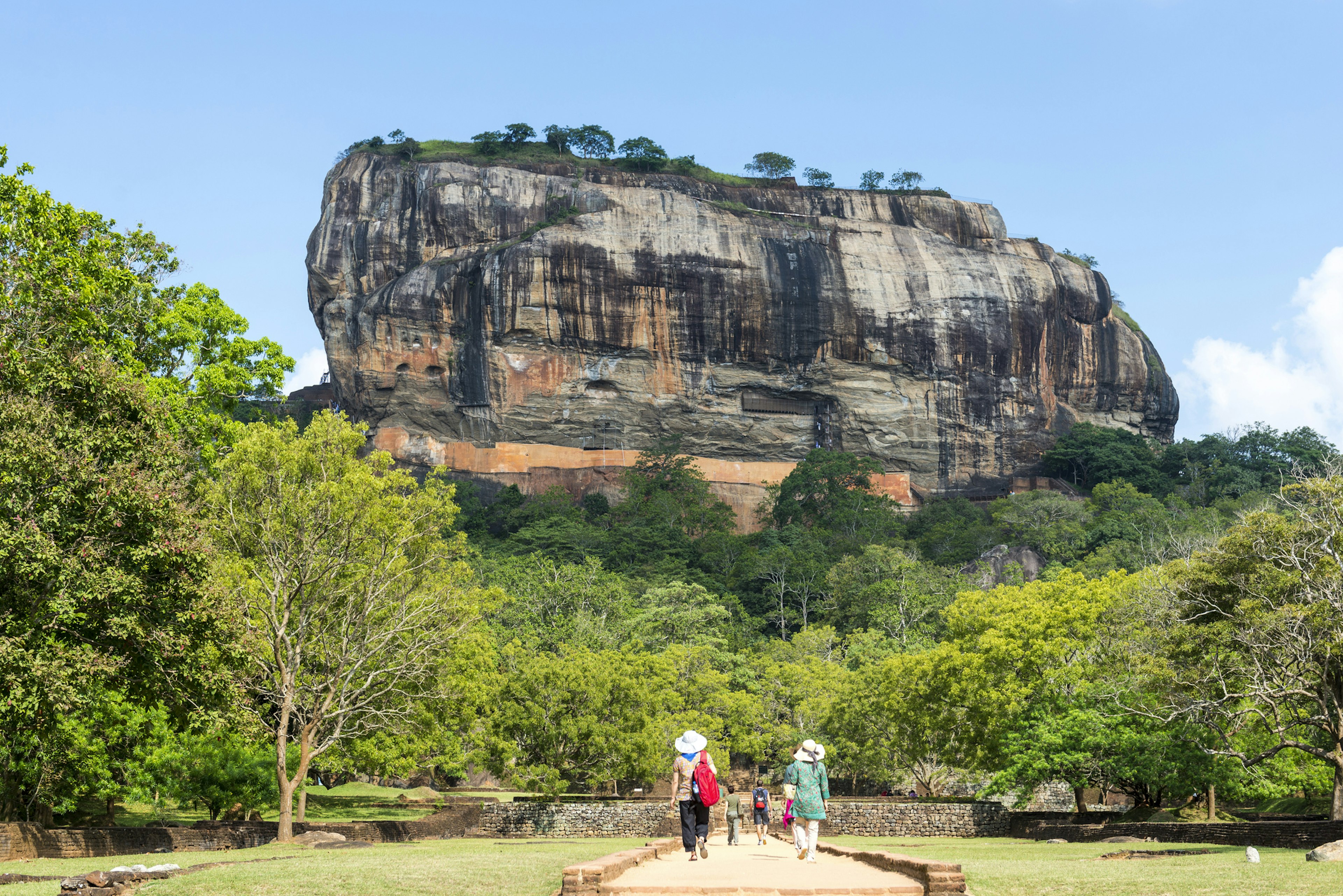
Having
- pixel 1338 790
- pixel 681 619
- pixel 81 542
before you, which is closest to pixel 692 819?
pixel 81 542

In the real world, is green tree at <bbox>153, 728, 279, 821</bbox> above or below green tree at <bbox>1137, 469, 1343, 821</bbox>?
below

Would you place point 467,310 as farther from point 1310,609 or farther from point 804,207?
point 1310,609

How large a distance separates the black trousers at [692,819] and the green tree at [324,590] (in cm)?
1037

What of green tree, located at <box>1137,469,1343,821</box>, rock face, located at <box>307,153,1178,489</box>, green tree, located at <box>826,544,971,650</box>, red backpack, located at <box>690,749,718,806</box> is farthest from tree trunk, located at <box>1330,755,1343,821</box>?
rock face, located at <box>307,153,1178,489</box>

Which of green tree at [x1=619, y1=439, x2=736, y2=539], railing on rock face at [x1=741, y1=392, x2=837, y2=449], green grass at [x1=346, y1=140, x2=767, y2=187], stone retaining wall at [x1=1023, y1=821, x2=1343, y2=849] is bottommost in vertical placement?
stone retaining wall at [x1=1023, y1=821, x2=1343, y2=849]

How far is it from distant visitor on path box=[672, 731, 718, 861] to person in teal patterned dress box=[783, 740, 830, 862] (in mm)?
965

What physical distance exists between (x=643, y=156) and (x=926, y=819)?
62996mm

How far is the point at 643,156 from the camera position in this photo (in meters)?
81.6

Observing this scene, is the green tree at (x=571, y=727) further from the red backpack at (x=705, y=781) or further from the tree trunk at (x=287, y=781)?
the red backpack at (x=705, y=781)

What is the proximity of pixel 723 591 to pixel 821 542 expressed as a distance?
9.17 meters

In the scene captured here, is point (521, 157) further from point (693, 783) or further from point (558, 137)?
point (693, 783)

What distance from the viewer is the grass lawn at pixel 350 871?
10547mm

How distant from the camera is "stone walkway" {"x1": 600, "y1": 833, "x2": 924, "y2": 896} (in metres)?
9.30

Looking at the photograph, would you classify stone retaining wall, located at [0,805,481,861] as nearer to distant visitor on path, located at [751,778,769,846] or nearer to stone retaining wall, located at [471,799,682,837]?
stone retaining wall, located at [471,799,682,837]
